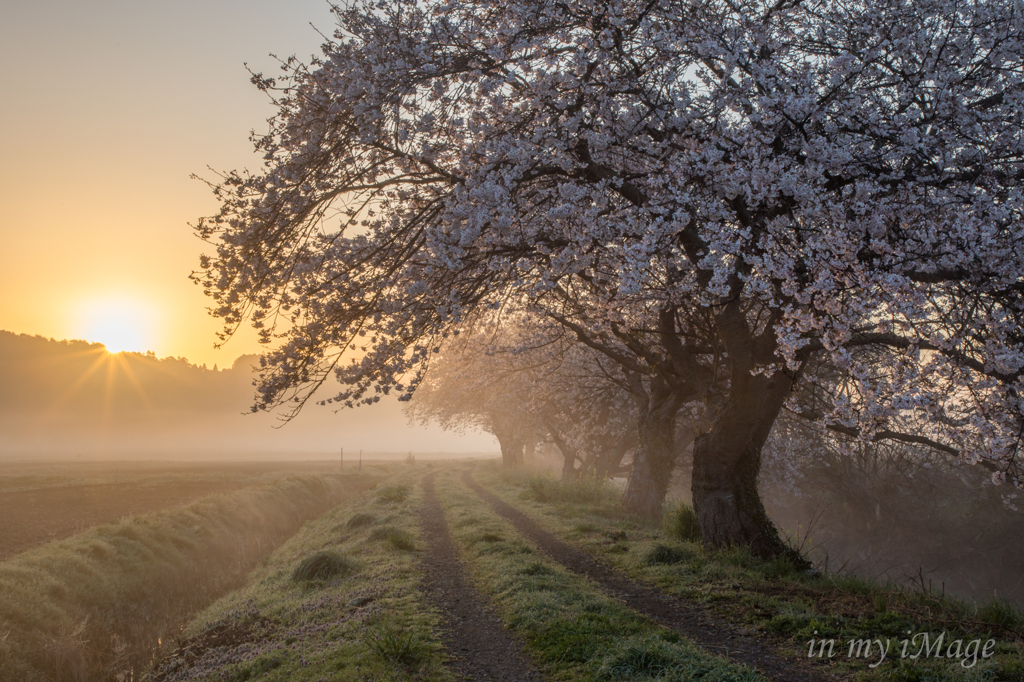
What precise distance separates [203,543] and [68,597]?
7168 mm

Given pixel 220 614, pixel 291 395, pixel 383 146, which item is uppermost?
pixel 383 146

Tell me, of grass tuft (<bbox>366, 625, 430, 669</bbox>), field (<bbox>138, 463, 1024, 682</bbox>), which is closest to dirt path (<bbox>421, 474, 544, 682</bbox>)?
field (<bbox>138, 463, 1024, 682</bbox>)

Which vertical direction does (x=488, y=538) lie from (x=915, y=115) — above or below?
below

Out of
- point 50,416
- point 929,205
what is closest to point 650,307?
point 929,205

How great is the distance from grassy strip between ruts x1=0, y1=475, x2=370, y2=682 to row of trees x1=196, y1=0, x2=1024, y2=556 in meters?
6.75

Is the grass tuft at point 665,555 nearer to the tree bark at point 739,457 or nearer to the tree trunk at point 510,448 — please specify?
the tree bark at point 739,457

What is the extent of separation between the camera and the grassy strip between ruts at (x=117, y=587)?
11.7 meters

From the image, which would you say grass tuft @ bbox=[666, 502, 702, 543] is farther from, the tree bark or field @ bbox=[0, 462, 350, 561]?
field @ bbox=[0, 462, 350, 561]

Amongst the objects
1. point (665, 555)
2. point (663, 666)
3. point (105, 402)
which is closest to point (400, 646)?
point (663, 666)

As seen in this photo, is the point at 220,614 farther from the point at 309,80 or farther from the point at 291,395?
the point at 309,80

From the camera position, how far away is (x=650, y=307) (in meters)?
17.3

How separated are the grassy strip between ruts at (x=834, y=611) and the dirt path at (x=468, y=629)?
3.67 metres

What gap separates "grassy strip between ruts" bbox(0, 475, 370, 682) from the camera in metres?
11.7

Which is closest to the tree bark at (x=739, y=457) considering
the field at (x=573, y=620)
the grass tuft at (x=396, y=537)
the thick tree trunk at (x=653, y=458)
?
the field at (x=573, y=620)
